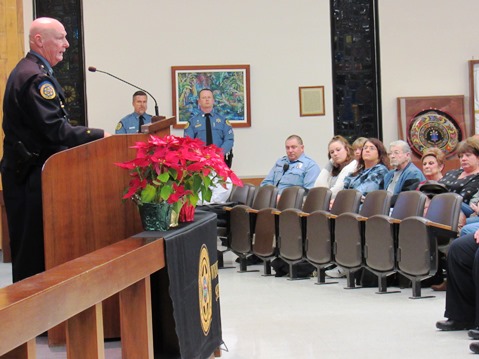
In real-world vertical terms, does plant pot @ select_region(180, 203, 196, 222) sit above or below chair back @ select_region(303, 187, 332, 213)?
above

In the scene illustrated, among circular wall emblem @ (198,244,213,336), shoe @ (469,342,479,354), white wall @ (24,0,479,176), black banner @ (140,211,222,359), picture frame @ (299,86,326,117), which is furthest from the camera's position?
picture frame @ (299,86,326,117)

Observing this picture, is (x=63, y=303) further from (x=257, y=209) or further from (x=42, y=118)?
(x=257, y=209)

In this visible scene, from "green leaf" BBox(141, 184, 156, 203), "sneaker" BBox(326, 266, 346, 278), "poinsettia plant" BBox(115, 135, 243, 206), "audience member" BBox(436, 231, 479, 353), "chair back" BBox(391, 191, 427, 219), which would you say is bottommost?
"sneaker" BBox(326, 266, 346, 278)

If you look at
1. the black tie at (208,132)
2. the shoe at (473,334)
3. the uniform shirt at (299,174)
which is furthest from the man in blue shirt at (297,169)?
the shoe at (473,334)

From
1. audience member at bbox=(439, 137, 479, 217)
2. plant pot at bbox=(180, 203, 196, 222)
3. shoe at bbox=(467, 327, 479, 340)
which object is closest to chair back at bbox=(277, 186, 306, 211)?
audience member at bbox=(439, 137, 479, 217)

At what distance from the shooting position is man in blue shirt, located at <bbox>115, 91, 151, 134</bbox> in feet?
34.4

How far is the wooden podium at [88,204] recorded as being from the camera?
131 inches

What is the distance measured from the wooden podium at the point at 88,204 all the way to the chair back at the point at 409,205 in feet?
10.1

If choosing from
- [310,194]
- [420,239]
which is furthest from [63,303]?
[310,194]

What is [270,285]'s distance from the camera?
6.99 meters

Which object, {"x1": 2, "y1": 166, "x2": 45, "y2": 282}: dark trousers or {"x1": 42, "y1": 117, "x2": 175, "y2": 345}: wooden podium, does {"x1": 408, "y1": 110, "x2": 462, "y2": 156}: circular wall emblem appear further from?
{"x1": 2, "y1": 166, "x2": 45, "y2": 282}: dark trousers

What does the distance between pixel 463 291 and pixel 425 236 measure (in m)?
1.02

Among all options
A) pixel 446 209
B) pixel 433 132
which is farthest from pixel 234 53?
pixel 446 209

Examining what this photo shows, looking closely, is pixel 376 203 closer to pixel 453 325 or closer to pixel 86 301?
pixel 453 325
